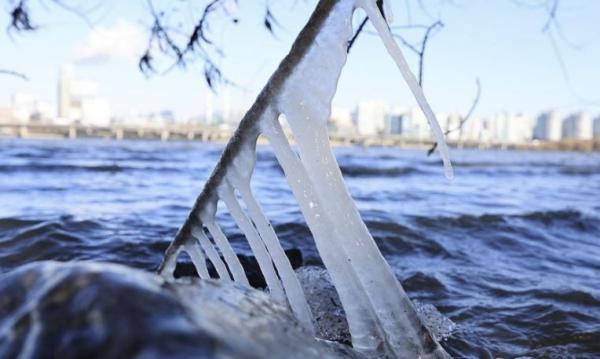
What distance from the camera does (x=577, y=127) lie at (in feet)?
533

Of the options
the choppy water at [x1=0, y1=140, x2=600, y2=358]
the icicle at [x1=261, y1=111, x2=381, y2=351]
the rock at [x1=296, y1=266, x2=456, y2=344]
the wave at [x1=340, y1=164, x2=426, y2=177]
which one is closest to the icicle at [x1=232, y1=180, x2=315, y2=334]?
the icicle at [x1=261, y1=111, x2=381, y2=351]

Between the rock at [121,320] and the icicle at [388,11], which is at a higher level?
the icicle at [388,11]

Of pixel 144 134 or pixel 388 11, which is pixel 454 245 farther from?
pixel 144 134

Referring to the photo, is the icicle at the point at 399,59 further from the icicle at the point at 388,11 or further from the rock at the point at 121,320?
the rock at the point at 121,320

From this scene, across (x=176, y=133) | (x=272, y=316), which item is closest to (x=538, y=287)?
(x=272, y=316)

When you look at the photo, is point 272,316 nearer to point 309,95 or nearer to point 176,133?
point 309,95

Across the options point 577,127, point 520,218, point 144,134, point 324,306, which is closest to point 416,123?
point 520,218

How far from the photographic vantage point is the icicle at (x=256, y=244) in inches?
90.4

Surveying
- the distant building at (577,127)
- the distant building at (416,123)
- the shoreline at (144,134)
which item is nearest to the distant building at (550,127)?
the distant building at (577,127)

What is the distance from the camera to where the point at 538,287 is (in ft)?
17.8

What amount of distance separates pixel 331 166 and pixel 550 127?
618 feet

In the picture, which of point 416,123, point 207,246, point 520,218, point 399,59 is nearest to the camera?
point 399,59

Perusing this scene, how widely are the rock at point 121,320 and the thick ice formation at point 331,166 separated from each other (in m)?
0.66

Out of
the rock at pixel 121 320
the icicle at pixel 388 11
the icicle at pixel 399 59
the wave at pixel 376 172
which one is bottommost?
the wave at pixel 376 172
